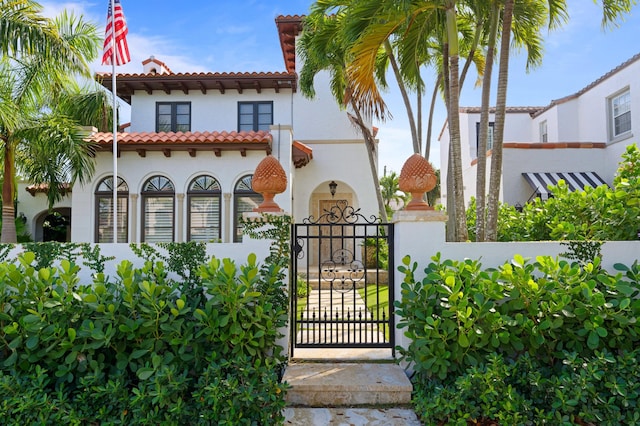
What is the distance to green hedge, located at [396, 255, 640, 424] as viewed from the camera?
4645 millimetres

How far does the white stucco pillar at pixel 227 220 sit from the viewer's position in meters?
15.7

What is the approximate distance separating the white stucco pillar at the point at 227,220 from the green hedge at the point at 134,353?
10287 millimetres

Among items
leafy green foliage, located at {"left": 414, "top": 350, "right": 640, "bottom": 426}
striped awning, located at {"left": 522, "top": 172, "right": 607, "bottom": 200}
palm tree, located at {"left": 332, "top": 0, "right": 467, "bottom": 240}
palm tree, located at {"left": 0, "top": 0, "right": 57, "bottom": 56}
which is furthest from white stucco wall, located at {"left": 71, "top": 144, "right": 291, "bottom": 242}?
leafy green foliage, located at {"left": 414, "top": 350, "right": 640, "bottom": 426}

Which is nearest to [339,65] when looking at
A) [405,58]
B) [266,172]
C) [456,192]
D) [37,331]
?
[405,58]

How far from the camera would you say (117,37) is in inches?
541

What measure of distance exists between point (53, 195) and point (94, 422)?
36.9 ft

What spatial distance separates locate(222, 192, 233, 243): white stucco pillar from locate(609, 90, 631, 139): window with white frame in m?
15.7

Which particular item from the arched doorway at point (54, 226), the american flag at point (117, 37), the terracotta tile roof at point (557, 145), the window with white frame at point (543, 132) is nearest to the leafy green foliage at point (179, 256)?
Answer: the american flag at point (117, 37)

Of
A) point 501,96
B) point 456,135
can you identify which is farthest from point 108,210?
point 501,96

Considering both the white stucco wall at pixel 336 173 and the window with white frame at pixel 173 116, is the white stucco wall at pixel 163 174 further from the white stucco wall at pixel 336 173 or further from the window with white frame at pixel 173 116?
the window with white frame at pixel 173 116

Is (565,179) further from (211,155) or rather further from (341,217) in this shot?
(211,155)

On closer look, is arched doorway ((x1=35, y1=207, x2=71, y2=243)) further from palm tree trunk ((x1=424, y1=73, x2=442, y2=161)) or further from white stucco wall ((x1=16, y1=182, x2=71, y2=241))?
palm tree trunk ((x1=424, y1=73, x2=442, y2=161))

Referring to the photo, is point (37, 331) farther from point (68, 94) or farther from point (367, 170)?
point (367, 170)

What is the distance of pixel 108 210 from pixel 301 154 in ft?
25.1
